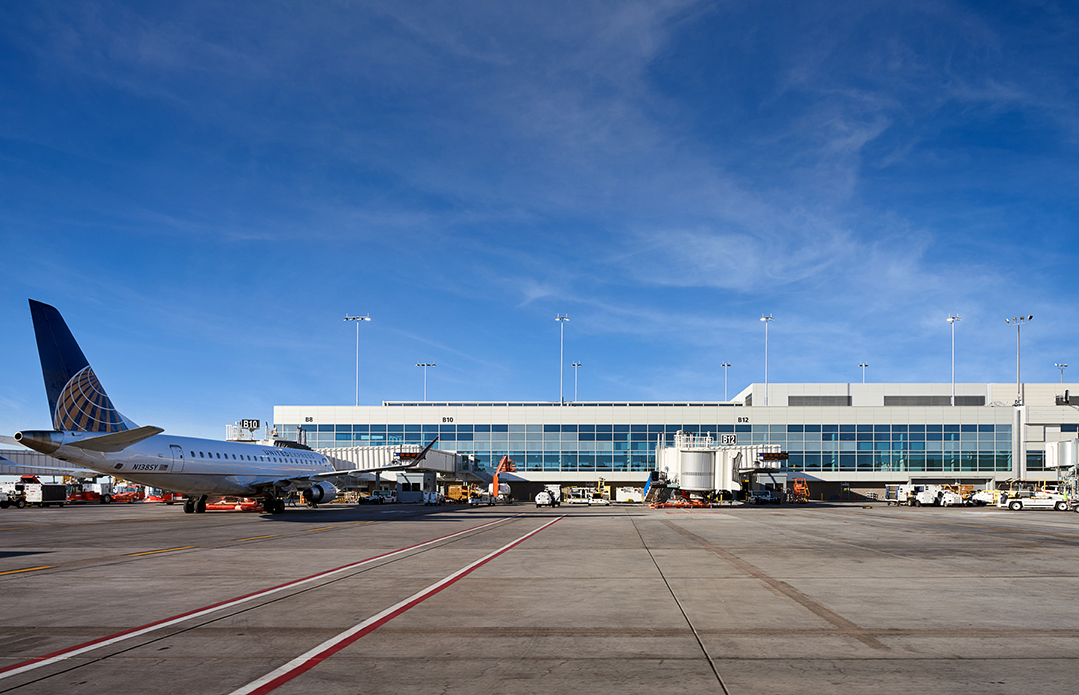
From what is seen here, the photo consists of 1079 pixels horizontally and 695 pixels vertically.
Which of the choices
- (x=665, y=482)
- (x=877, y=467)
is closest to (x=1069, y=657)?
(x=665, y=482)

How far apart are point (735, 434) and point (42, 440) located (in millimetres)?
81704

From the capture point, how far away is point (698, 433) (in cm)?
9819

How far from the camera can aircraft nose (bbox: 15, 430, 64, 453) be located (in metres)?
31.4

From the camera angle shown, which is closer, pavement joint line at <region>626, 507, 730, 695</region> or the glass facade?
pavement joint line at <region>626, 507, 730, 695</region>

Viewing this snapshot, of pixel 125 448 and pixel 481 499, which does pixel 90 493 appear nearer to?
pixel 481 499

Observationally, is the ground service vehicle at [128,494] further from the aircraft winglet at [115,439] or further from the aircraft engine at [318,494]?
Answer: the aircraft winglet at [115,439]

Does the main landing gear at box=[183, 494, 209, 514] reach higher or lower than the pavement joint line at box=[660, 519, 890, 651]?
lower

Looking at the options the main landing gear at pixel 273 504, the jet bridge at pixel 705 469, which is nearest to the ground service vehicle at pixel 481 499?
the jet bridge at pixel 705 469

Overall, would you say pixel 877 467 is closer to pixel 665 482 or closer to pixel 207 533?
pixel 665 482

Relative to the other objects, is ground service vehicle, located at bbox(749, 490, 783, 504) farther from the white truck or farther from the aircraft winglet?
the aircraft winglet

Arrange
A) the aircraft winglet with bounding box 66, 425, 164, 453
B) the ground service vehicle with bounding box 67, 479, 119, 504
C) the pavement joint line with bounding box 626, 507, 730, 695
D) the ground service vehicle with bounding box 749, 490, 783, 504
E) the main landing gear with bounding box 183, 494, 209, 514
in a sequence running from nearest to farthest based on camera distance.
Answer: the pavement joint line with bounding box 626, 507, 730, 695 < the aircraft winglet with bounding box 66, 425, 164, 453 < the main landing gear with bounding box 183, 494, 209, 514 < the ground service vehicle with bounding box 67, 479, 119, 504 < the ground service vehicle with bounding box 749, 490, 783, 504

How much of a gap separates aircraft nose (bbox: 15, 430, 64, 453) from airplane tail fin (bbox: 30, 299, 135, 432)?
122cm

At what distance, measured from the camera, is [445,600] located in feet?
41.6

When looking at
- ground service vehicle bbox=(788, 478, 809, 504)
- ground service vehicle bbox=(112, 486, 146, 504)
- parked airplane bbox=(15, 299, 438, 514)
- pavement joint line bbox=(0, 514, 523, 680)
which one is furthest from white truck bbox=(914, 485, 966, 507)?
ground service vehicle bbox=(112, 486, 146, 504)
